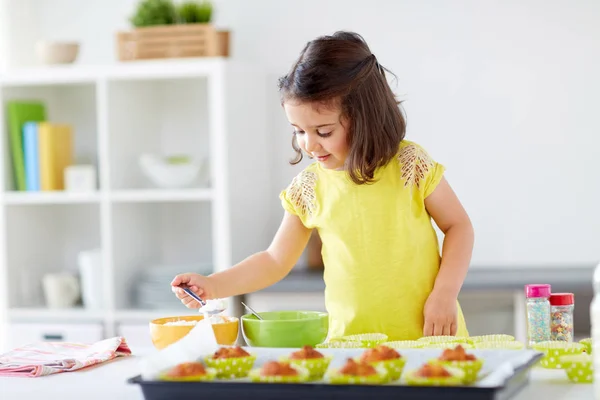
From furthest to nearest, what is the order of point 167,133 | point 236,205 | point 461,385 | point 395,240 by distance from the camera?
point 167,133 → point 236,205 → point 395,240 → point 461,385

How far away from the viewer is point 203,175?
3.50m

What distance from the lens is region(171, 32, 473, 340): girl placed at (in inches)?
75.0

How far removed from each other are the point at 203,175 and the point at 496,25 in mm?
1209

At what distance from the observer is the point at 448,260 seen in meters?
1.94

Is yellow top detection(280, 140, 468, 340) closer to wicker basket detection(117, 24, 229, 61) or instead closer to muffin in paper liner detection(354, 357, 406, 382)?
muffin in paper liner detection(354, 357, 406, 382)

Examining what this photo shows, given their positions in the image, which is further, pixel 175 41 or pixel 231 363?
pixel 175 41

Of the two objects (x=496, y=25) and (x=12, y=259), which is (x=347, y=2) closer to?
(x=496, y=25)

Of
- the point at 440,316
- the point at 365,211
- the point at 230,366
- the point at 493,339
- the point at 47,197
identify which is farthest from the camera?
the point at 47,197

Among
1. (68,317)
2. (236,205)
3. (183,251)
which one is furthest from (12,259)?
(236,205)

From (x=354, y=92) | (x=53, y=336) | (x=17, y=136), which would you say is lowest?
(x=53, y=336)

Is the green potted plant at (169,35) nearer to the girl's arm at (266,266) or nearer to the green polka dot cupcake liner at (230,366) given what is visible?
the girl's arm at (266,266)

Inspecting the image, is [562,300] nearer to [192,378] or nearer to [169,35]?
[192,378]

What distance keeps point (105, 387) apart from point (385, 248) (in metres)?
0.77

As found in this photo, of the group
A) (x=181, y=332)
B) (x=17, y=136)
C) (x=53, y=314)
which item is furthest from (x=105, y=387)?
(x=17, y=136)
